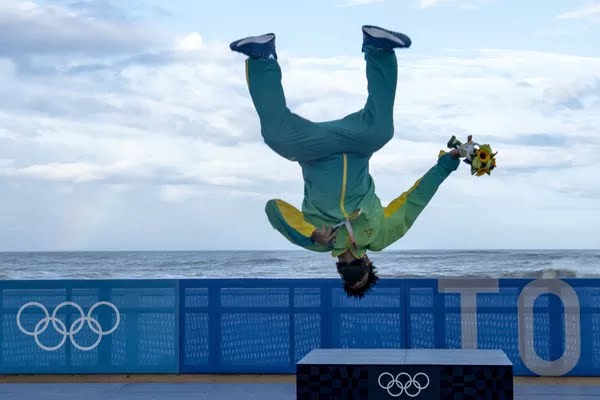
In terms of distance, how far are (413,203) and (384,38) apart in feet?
3.88

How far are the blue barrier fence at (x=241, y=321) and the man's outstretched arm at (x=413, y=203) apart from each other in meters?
5.49

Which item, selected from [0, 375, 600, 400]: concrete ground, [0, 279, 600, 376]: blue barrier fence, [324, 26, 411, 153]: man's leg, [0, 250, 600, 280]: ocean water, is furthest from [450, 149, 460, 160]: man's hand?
[0, 250, 600, 280]: ocean water

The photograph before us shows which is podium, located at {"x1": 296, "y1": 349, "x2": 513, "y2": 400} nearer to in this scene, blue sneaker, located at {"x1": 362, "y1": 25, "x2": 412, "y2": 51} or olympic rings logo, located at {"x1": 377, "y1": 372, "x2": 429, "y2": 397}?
olympic rings logo, located at {"x1": 377, "y1": 372, "x2": 429, "y2": 397}

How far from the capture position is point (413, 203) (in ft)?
22.6

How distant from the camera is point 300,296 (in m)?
12.5

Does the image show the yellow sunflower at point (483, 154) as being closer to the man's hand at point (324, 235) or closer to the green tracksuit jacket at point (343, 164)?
the green tracksuit jacket at point (343, 164)

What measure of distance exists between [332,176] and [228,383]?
6157 millimetres

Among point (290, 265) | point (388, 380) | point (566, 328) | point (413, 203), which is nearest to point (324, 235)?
point (413, 203)

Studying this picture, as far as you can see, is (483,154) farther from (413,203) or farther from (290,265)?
(290,265)

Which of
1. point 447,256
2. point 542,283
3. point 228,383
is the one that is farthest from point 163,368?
point 447,256

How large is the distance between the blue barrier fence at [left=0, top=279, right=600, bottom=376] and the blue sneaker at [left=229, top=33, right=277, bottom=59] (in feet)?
21.0

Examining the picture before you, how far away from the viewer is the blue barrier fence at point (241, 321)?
12.2 m

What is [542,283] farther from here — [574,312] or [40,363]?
[40,363]

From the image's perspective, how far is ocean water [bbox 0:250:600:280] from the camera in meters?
38.4
